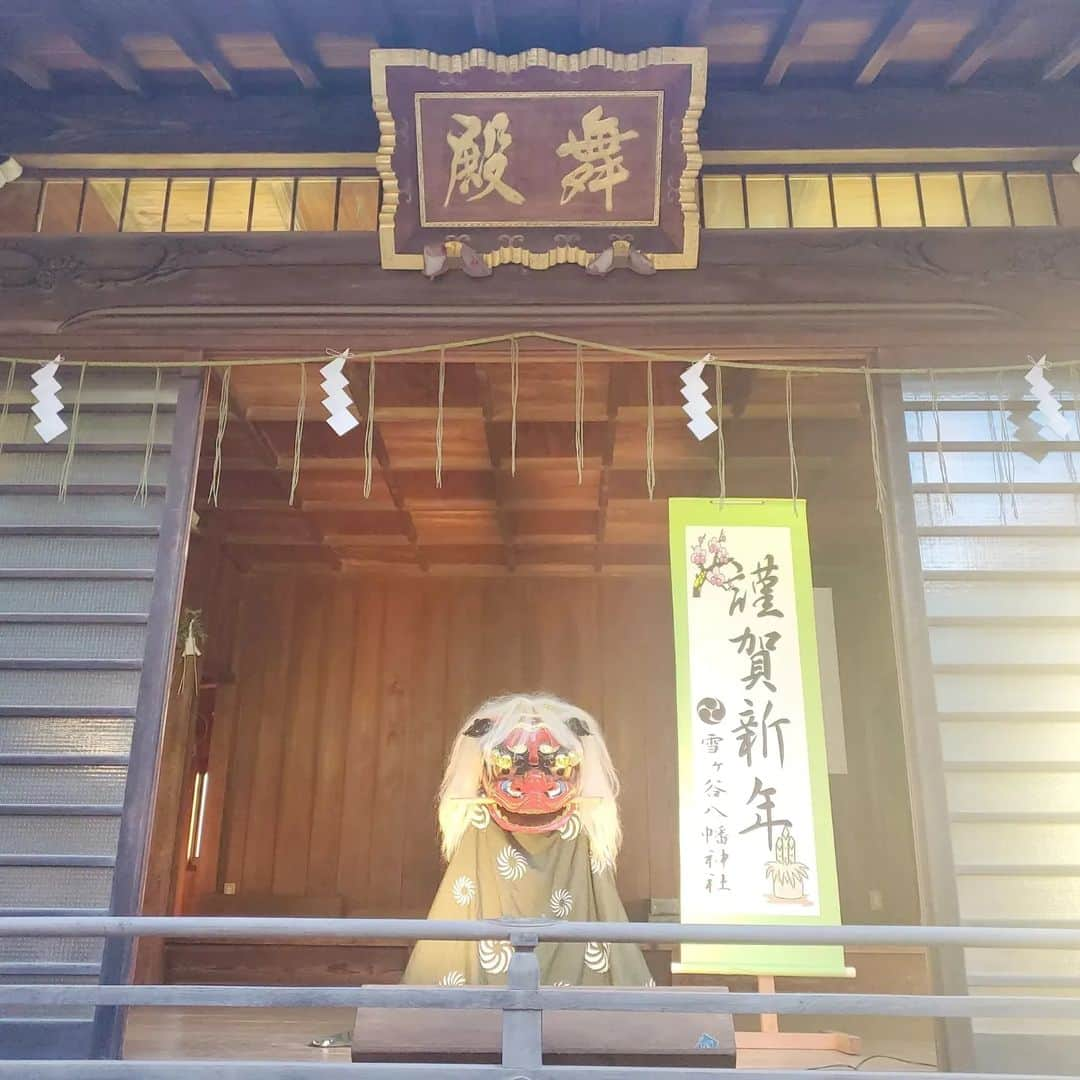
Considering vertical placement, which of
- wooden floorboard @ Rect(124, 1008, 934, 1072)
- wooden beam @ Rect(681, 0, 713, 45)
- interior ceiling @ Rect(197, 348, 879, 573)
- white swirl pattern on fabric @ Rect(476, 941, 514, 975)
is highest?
wooden beam @ Rect(681, 0, 713, 45)

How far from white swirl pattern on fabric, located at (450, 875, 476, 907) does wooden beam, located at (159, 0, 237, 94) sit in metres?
4.23

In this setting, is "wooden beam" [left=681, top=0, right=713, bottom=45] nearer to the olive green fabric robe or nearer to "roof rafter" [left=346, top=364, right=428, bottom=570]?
"roof rafter" [left=346, top=364, right=428, bottom=570]

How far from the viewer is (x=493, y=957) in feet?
15.1

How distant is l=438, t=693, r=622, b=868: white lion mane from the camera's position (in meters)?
4.98

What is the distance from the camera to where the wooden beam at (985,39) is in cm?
434

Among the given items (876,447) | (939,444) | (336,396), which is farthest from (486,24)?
(939,444)

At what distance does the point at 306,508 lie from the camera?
26.5 ft

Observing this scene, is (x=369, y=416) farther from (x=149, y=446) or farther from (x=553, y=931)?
(x=553, y=931)

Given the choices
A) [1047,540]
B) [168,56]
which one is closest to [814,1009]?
[1047,540]

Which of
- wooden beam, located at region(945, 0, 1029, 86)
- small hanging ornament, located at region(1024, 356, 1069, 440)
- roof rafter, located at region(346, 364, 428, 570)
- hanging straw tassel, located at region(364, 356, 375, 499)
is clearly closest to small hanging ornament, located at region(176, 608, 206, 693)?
roof rafter, located at region(346, 364, 428, 570)

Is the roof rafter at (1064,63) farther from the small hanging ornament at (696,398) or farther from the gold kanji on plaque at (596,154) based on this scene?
the small hanging ornament at (696,398)

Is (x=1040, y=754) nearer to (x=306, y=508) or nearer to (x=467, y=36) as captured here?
(x=467, y=36)

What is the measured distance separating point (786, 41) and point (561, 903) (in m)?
4.36

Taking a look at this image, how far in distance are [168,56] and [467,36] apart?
1.52 m
